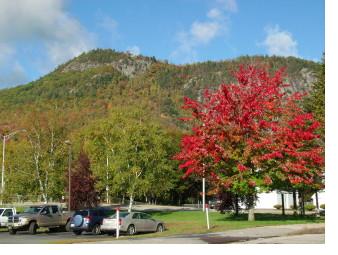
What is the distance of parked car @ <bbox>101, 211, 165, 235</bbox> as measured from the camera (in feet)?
84.8

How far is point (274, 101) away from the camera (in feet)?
95.3

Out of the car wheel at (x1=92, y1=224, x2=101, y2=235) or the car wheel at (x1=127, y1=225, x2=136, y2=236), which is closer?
the car wheel at (x1=127, y1=225, x2=136, y2=236)

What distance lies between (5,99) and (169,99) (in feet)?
171

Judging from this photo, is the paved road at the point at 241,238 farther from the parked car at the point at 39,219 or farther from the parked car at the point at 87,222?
the parked car at the point at 39,219

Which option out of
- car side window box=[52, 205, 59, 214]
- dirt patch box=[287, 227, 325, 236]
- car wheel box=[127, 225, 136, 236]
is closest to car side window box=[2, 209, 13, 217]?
car side window box=[52, 205, 59, 214]

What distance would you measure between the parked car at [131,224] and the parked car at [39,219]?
5442 mm

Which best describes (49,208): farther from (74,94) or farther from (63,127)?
(74,94)

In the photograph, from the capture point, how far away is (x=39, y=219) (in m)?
29.8

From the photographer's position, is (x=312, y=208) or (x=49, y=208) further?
(x=312, y=208)

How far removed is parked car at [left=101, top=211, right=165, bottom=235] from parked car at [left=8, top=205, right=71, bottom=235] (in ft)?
17.9

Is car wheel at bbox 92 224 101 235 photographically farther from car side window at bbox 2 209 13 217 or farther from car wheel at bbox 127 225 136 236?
car side window at bbox 2 209 13 217

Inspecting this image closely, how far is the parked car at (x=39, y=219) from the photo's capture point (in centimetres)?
2888

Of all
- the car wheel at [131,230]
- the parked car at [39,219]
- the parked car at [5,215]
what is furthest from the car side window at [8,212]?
the car wheel at [131,230]
